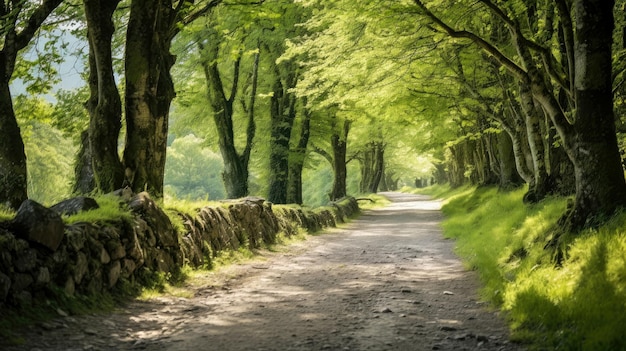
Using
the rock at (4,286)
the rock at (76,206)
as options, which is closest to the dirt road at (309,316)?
the rock at (4,286)

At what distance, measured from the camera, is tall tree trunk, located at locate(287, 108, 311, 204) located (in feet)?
77.6

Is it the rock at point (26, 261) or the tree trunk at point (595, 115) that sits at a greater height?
the tree trunk at point (595, 115)

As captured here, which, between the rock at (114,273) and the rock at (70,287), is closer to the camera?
the rock at (70,287)

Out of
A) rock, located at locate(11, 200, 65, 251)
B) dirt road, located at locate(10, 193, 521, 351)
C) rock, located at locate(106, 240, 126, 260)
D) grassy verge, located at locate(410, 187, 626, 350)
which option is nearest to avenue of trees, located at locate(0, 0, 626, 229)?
grassy verge, located at locate(410, 187, 626, 350)

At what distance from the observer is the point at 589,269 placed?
5.85 m

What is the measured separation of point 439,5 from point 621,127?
587 cm

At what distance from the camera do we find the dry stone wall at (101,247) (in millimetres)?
5523

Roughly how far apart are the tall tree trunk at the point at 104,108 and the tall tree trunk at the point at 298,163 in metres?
13.8

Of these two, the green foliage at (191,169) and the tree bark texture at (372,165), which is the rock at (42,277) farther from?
the green foliage at (191,169)

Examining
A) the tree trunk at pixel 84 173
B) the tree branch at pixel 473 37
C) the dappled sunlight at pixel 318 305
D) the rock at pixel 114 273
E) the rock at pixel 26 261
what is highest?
the tree branch at pixel 473 37

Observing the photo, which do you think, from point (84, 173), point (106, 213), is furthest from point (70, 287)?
point (84, 173)

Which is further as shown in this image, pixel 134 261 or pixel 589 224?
pixel 134 261

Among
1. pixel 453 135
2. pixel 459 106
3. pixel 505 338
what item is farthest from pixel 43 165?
pixel 505 338

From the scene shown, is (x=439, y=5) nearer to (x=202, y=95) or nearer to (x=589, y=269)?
(x=589, y=269)
